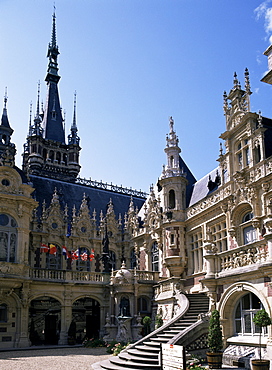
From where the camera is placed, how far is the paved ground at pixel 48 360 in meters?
19.5

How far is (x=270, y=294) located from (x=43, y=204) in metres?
25.9

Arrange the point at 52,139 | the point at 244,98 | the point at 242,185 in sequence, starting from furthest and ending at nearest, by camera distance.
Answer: the point at 52,139
the point at 244,98
the point at 242,185

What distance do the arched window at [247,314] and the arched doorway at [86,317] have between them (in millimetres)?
18401

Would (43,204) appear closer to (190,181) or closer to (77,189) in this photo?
(77,189)

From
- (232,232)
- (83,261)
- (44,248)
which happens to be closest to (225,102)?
(232,232)

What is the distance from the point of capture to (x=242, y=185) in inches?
1000

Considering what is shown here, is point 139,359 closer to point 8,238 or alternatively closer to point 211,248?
point 211,248

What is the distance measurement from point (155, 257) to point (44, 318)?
42.9 ft

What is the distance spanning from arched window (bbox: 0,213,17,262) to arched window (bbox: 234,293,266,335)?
18.4 meters

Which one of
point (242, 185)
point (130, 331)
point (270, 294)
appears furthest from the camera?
point (130, 331)

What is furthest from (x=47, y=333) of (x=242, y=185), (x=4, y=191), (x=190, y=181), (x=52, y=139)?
(x=52, y=139)

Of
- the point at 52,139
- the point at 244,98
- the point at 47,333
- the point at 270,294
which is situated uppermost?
the point at 52,139

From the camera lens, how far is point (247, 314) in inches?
683

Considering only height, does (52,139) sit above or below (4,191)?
above
